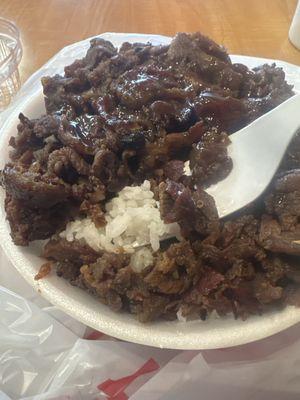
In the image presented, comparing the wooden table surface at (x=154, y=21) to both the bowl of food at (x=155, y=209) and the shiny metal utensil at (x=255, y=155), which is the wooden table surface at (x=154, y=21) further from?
the shiny metal utensil at (x=255, y=155)

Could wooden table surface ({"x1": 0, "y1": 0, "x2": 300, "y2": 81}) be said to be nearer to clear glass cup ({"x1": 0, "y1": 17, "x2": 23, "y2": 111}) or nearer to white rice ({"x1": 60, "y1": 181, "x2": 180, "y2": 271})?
clear glass cup ({"x1": 0, "y1": 17, "x2": 23, "y2": 111})

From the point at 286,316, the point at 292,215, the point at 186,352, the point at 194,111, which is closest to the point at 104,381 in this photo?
the point at 186,352

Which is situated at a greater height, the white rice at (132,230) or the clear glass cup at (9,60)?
the clear glass cup at (9,60)

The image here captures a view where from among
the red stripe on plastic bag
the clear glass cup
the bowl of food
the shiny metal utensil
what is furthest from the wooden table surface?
the red stripe on plastic bag

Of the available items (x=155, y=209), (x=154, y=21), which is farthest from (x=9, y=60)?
(x=155, y=209)

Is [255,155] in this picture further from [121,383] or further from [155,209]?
[121,383]

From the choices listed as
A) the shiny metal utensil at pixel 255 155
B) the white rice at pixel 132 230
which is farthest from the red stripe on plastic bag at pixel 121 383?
the shiny metal utensil at pixel 255 155
